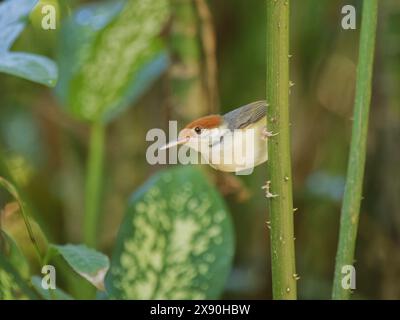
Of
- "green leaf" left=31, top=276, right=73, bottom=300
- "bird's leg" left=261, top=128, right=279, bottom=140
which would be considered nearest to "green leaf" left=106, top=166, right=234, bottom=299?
"green leaf" left=31, top=276, right=73, bottom=300

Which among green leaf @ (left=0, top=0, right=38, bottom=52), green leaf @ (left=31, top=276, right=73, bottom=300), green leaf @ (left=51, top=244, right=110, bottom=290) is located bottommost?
green leaf @ (left=31, top=276, right=73, bottom=300)

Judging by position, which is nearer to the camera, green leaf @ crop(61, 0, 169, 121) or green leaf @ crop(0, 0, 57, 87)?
green leaf @ crop(0, 0, 57, 87)

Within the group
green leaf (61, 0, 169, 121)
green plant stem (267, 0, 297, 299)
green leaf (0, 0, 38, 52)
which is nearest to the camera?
green plant stem (267, 0, 297, 299)

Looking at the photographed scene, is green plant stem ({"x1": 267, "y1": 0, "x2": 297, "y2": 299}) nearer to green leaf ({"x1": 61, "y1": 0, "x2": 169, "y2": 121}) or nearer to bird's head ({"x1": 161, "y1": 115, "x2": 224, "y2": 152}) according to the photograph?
bird's head ({"x1": 161, "y1": 115, "x2": 224, "y2": 152})

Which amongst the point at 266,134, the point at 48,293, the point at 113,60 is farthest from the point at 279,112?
the point at 113,60

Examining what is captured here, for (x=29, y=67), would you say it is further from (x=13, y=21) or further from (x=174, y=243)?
(x=174, y=243)
